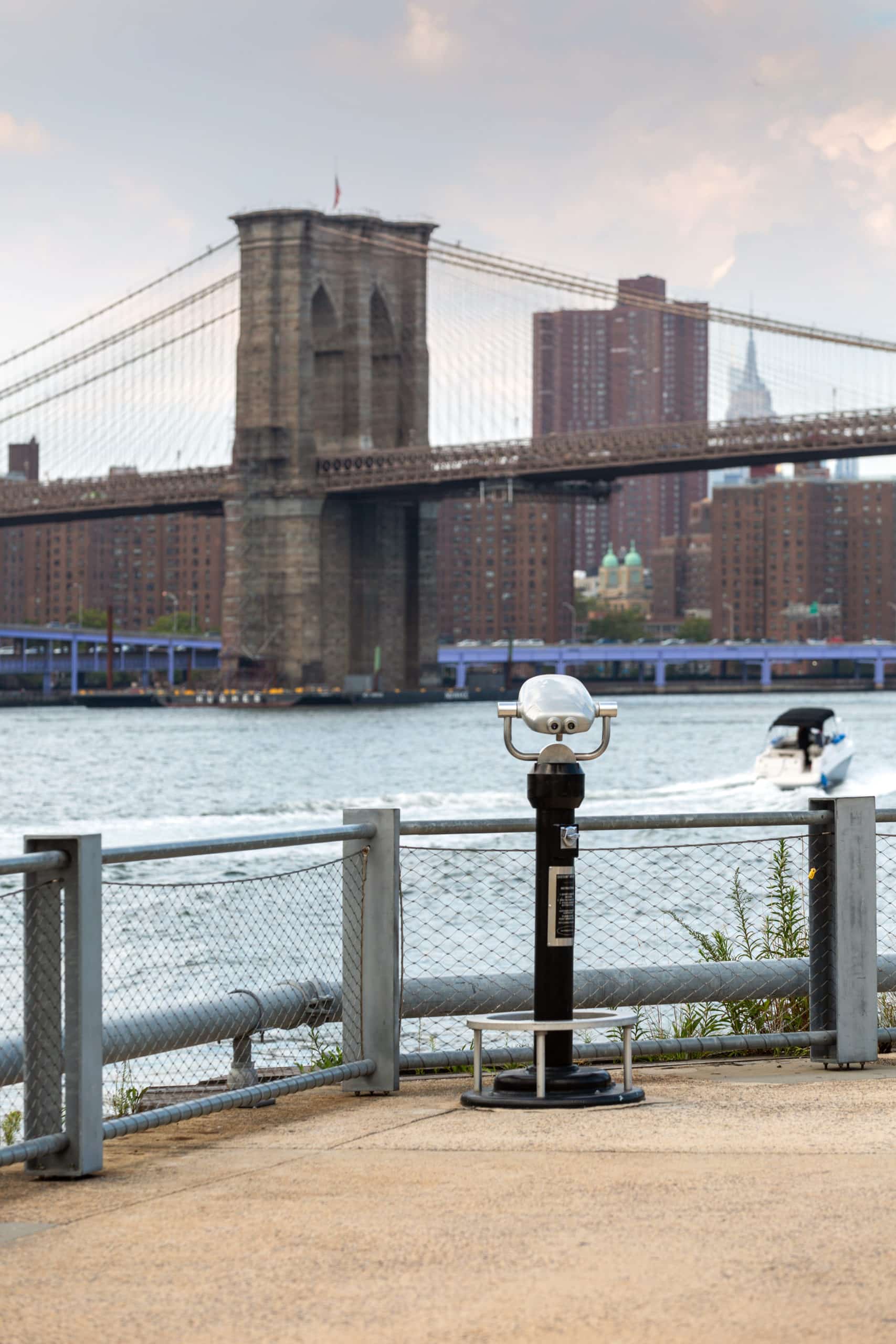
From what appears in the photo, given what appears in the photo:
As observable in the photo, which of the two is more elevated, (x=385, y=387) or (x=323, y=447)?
→ (x=385, y=387)

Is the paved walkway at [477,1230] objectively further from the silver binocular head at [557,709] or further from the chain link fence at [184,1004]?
the silver binocular head at [557,709]

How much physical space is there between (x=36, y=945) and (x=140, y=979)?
12027mm

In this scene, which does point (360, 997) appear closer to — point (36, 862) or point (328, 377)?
point (36, 862)

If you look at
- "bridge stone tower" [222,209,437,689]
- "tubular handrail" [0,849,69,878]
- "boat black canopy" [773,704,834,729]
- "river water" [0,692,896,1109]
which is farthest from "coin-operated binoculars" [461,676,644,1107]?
"bridge stone tower" [222,209,437,689]

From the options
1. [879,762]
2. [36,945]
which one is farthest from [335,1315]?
[879,762]

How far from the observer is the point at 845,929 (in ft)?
24.6

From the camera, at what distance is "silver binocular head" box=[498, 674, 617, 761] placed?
6.70 meters

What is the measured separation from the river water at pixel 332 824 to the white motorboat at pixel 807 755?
1.90 ft

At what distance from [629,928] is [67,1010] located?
639 inches

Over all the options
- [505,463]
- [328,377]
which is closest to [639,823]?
[505,463]

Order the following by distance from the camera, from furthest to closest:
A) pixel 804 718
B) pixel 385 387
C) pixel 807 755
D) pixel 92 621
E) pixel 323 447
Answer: pixel 92 621
pixel 385 387
pixel 323 447
pixel 804 718
pixel 807 755

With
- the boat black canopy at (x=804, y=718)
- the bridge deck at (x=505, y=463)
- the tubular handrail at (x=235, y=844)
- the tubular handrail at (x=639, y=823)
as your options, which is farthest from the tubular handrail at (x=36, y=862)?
the bridge deck at (x=505, y=463)

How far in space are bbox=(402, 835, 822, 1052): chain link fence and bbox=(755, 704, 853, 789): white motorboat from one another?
14524 mm

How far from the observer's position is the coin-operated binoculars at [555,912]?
6.70 metres
